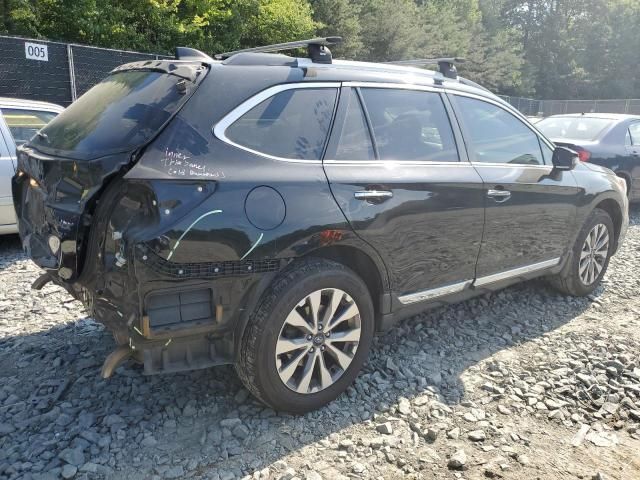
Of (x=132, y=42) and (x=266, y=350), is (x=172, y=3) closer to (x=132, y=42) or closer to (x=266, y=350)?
(x=132, y=42)

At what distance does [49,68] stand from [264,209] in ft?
32.3

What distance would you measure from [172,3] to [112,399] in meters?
14.7

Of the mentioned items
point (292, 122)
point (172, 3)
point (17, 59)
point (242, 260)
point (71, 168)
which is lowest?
point (242, 260)

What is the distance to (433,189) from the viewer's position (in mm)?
3301

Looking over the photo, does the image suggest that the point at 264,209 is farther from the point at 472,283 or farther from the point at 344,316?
the point at 472,283

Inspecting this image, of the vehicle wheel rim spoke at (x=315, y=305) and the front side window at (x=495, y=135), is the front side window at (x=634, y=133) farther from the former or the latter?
the vehicle wheel rim spoke at (x=315, y=305)

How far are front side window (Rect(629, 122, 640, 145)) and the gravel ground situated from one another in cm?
551

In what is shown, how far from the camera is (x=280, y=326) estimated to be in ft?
8.97

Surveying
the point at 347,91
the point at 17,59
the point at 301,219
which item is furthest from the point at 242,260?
the point at 17,59

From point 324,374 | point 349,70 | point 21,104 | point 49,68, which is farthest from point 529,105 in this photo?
point 324,374

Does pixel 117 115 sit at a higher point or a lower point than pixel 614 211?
higher

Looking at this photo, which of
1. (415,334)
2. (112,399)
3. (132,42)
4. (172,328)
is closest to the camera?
(172,328)

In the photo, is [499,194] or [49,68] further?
[49,68]

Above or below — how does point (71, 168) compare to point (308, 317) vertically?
above
